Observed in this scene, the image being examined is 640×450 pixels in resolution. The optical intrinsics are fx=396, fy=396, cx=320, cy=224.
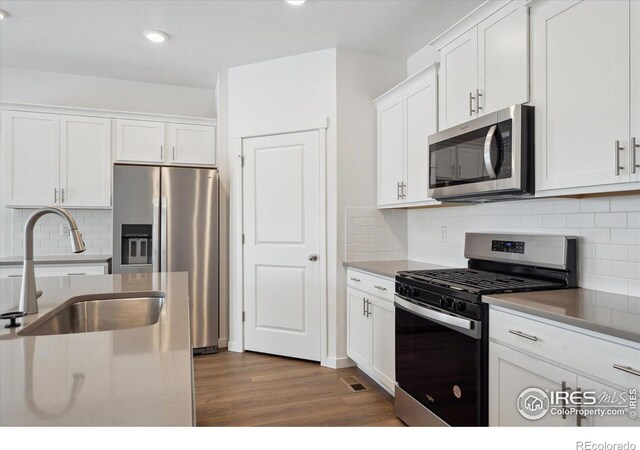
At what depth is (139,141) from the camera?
396 cm

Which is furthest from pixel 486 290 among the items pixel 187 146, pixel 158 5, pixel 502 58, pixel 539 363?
pixel 187 146

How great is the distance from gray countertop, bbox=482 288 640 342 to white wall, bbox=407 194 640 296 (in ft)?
0.28

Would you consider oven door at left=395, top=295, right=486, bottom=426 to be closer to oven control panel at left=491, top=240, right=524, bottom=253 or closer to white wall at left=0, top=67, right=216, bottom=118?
oven control panel at left=491, top=240, right=524, bottom=253

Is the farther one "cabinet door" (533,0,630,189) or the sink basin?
the sink basin

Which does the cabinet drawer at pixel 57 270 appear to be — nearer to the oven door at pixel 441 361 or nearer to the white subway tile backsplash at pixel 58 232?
the white subway tile backsplash at pixel 58 232

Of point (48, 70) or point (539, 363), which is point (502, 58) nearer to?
point (539, 363)

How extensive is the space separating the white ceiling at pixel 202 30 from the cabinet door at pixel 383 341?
2.05 metres

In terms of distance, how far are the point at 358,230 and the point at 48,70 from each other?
11.4 feet

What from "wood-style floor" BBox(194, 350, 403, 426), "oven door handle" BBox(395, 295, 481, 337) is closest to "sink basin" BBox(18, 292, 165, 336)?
"wood-style floor" BBox(194, 350, 403, 426)

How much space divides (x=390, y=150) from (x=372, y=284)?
3.64 ft

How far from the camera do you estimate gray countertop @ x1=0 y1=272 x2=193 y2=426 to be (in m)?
0.64

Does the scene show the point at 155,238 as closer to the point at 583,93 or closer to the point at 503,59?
the point at 503,59

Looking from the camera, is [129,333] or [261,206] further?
[261,206]

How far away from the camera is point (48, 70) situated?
13.0 ft
